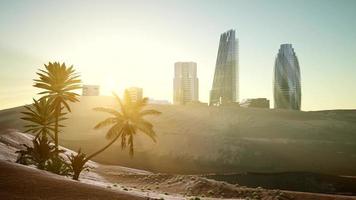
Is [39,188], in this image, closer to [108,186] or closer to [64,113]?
[108,186]

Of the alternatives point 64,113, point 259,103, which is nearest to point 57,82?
point 64,113

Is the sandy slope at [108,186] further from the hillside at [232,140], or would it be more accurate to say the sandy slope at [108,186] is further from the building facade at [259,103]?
the building facade at [259,103]

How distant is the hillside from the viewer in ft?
300

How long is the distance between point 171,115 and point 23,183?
12454 centimetres

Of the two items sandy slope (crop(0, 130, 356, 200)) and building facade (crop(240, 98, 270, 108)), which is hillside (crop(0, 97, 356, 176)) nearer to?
sandy slope (crop(0, 130, 356, 200))

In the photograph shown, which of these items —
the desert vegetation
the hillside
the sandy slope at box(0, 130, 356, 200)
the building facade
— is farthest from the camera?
the building facade

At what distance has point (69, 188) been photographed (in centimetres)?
2428

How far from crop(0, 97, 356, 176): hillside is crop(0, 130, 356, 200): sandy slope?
90.7 ft

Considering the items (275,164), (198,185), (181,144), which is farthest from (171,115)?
(198,185)

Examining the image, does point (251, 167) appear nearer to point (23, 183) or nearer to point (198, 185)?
point (198, 185)

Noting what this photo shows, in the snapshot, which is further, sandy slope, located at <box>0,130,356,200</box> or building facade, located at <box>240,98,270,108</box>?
building facade, located at <box>240,98,270,108</box>

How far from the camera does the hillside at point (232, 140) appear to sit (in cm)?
9156

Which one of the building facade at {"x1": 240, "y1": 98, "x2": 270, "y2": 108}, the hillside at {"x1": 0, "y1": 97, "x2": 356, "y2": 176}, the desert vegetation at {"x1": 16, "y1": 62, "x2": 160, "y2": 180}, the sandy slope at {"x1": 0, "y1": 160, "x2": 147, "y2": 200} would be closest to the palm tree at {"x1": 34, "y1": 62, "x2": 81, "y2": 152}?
the desert vegetation at {"x1": 16, "y1": 62, "x2": 160, "y2": 180}

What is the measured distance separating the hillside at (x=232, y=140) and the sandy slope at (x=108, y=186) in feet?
90.7
